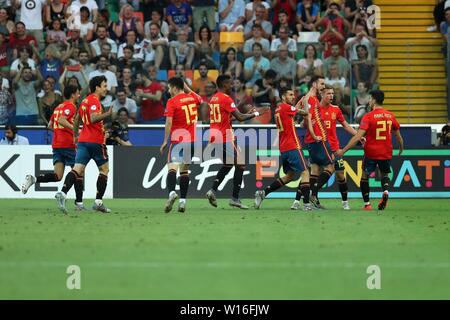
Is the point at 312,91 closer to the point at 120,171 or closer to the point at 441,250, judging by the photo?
the point at 120,171

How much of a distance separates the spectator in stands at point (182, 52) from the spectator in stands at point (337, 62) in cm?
321

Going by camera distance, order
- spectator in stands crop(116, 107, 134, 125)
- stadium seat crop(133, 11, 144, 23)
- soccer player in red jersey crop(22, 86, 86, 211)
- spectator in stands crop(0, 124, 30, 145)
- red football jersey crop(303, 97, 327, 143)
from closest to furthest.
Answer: soccer player in red jersey crop(22, 86, 86, 211)
red football jersey crop(303, 97, 327, 143)
spectator in stands crop(0, 124, 30, 145)
spectator in stands crop(116, 107, 134, 125)
stadium seat crop(133, 11, 144, 23)

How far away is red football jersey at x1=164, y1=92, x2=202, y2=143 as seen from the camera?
1870 centimetres

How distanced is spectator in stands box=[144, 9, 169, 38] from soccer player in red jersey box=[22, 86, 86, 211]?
813cm

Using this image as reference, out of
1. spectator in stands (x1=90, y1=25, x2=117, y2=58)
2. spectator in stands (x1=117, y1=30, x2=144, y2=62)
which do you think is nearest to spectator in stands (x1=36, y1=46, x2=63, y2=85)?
spectator in stands (x1=90, y1=25, x2=117, y2=58)

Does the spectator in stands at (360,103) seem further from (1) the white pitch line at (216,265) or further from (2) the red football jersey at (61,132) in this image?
(1) the white pitch line at (216,265)

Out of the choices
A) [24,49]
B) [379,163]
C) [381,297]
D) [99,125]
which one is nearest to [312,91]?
[379,163]

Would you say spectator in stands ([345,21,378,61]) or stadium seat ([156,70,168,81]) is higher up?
spectator in stands ([345,21,378,61])

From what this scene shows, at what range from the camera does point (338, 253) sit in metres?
12.3

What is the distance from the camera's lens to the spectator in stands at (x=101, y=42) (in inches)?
1062

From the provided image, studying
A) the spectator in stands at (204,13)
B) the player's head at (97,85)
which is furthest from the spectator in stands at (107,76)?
the player's head at (97,85)

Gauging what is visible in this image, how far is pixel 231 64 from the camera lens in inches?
1029

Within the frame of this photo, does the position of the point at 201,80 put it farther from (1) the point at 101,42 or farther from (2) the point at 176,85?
(2) the point at 176,85

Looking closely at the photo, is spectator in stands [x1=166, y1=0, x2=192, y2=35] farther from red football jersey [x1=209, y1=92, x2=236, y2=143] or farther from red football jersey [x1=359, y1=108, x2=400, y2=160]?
red football jersey [x1=359, y1=108, x2=400, y2=160]
